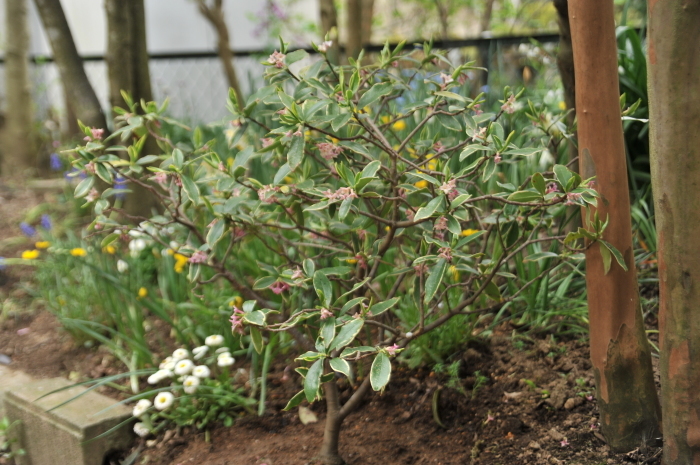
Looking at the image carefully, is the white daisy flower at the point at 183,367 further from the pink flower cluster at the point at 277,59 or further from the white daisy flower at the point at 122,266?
the pink flower cluster at the point at 277,59

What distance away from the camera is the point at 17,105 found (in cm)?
539

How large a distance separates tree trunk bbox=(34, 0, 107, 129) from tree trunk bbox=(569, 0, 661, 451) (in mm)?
2738

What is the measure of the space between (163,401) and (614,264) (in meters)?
1.51

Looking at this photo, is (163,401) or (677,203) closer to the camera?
(677,203)

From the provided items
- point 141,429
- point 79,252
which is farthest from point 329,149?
point 79,252

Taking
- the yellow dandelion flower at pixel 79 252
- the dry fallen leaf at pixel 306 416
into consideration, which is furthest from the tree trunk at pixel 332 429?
the yellow dandelion flower at pixel 79 252

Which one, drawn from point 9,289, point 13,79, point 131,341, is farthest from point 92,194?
point 13,79

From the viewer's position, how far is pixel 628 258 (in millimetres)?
1566

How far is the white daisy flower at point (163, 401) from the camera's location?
2.14 meters

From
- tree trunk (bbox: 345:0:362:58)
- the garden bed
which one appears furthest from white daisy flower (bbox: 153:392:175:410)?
tree trunk (bbox: 345:0:362:58)

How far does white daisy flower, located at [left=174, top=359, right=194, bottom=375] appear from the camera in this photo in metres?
2.21

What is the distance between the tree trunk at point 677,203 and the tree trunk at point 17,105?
208 inches

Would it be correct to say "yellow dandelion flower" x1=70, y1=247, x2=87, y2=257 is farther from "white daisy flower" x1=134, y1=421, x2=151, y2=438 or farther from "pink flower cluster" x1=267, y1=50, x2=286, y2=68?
"pink flower cluster" x1=267, y1=50, x2=286, y2=68

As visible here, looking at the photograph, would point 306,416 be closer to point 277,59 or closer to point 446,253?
point 446,253
